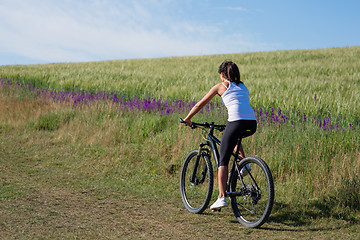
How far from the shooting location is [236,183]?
4852 mm

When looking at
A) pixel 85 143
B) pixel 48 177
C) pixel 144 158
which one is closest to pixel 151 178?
pixel 144 158

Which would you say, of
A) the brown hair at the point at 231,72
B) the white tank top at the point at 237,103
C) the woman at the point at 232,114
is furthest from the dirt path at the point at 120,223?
the brown hair at the point at 231,72

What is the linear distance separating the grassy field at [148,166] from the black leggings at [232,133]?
3.20 ft

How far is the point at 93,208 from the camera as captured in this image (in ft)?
18.0

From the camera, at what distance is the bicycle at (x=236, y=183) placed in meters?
4.41

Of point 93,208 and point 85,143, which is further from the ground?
point 85,143

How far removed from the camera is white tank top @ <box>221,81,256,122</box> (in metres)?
4.46

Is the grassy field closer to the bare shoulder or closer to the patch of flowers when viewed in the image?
the patch of flowers

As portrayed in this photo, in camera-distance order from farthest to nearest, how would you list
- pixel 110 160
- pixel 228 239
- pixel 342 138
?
1. pixel 110 160
2. pixel 342 138
3. pixel 228 239

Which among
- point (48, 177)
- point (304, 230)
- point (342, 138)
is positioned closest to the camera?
point (304, 230)

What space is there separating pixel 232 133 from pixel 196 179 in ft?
4.34

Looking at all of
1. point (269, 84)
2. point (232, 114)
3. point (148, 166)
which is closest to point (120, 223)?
point (232, 114)

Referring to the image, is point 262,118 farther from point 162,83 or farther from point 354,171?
point 162,83

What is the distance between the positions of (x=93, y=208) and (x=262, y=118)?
472 centimetres
